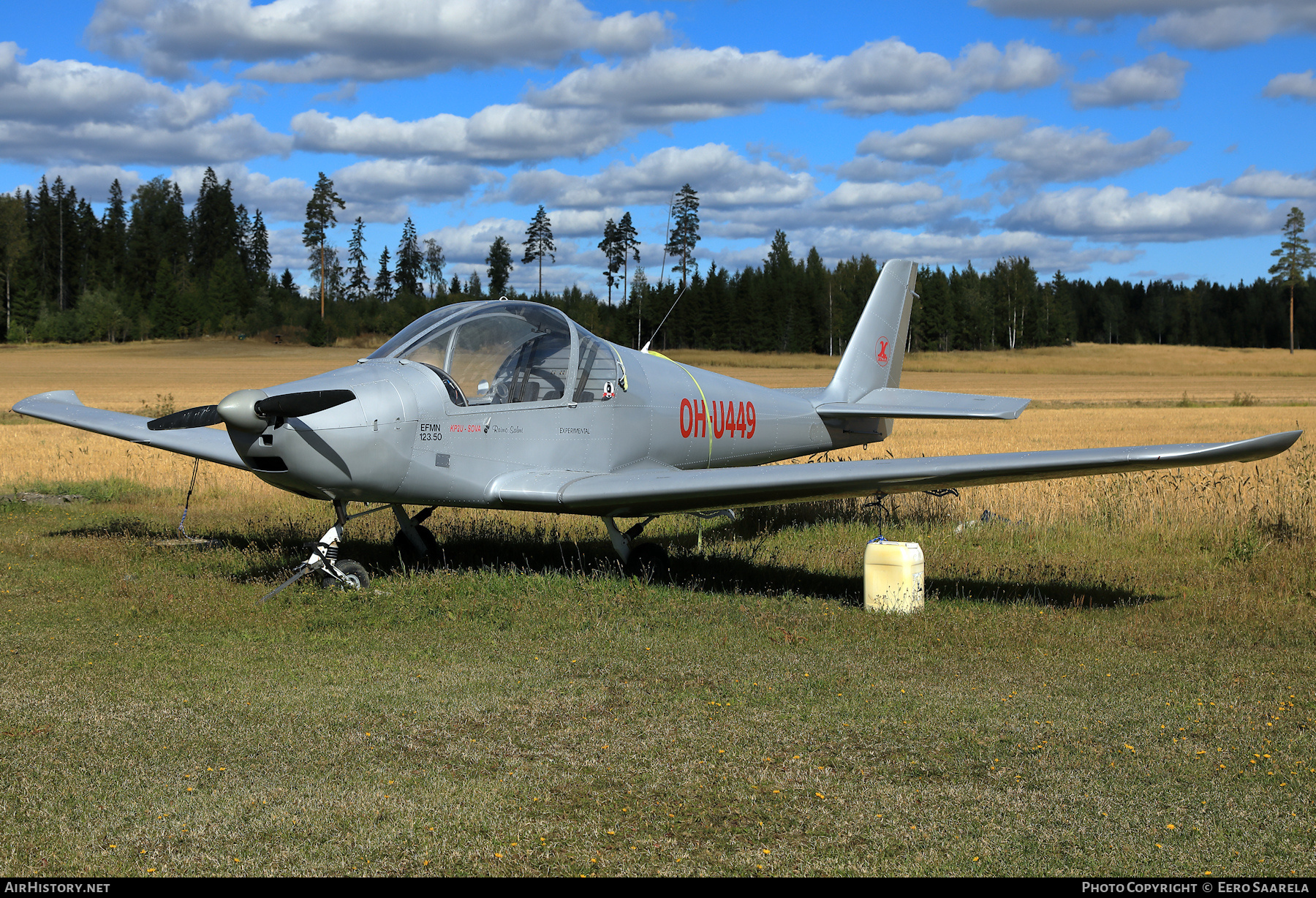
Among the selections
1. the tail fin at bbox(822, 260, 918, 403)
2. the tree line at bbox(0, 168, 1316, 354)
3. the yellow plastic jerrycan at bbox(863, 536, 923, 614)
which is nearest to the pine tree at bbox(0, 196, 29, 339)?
the tree line at bbox(0, 168, 1316, 354)

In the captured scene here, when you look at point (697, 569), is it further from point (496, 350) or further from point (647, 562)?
point (496, 350)

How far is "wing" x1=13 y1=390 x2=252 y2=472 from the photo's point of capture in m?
9.88

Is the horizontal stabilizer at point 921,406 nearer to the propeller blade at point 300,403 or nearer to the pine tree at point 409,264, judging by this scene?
the propeller blade at point 300,403

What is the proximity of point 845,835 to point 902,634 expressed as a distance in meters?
3.48

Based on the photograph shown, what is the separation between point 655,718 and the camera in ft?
17.9

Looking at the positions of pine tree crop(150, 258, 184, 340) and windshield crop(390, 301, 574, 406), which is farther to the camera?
pine tree crop(150, 258, 184, 340)

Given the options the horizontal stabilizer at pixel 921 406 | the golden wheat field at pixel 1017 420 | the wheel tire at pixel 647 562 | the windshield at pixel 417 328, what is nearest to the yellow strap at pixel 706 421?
the wheel tire at pixel 647 562

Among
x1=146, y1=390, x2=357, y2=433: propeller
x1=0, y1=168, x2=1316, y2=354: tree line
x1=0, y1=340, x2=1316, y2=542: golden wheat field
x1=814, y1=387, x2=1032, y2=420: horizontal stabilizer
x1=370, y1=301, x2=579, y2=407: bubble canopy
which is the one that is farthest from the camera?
x1=0, y1=168, x2=1316, y2=354: tree line

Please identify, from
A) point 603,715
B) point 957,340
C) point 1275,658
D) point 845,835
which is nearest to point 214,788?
point 603,715

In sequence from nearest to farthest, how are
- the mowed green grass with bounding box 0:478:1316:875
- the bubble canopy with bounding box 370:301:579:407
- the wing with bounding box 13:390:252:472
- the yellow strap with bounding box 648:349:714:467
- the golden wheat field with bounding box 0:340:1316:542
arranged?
the mowed green grass with bounding box 0:478:1316:875, the bubble canopy with bounding box 370:301:579:407, the wing with bounding box 13:390:252:472, the yellow strap with bounding box 648:349:714:467, the golden wheat field with bounding box 0:340:1316:542

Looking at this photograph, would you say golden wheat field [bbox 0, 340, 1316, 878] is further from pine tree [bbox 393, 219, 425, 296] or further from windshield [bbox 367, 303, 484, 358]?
pine tree [bbox 393, 219, 425, 296]

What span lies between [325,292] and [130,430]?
11090 cm

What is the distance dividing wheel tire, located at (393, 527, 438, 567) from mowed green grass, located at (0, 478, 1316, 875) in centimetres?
19

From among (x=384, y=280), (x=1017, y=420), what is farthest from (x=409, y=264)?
(x=1017, y=420)
